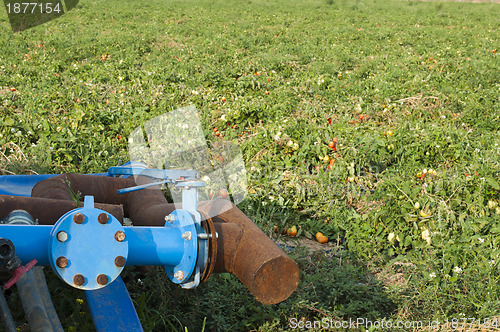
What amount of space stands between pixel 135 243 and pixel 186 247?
156 mm

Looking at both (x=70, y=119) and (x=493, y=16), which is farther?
(x=493, y=16)

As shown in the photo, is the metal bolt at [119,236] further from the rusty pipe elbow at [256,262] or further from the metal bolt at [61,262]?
the rusty pipe elbow at [256,262]

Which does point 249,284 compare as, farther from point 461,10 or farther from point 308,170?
point 461,10

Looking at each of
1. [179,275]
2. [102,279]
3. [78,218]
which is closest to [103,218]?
[78,218]

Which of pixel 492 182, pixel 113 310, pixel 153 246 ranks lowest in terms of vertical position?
pixel 492 182

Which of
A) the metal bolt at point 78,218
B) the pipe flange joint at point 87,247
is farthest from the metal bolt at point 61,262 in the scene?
the metal bolt at point 78,218

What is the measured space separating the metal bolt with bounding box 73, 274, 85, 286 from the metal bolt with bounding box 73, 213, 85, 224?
0.48ft

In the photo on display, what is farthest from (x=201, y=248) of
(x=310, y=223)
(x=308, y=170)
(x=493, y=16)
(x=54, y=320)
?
(x=493, y=16)

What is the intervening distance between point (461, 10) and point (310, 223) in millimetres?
16360

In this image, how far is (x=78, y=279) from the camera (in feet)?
3.96

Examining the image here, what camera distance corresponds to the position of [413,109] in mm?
5715

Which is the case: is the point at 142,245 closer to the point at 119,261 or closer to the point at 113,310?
the point at 119,261

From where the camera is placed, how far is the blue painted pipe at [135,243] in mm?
1244

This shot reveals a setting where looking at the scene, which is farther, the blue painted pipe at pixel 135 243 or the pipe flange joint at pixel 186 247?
the pipe flange joint at pixel 186 247
